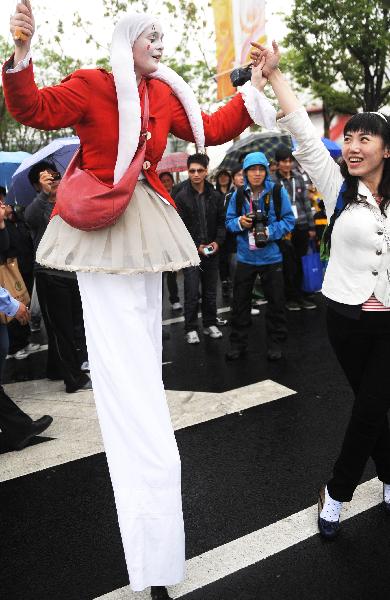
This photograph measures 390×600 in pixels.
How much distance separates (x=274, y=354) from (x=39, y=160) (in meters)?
2.92

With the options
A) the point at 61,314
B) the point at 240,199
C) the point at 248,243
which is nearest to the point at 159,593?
the point at 61,314

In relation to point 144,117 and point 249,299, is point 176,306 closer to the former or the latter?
point 249,299

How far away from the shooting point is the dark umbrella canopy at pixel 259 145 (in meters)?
9.18

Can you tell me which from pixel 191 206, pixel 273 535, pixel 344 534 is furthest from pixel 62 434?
pixel 191 206

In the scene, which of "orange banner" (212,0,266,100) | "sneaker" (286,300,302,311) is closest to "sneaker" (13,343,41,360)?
"sneaker" (286,300,302,311)

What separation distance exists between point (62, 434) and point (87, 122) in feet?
8.27

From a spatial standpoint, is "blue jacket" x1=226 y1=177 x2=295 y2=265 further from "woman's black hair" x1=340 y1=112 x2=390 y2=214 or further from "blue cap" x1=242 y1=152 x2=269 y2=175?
"woman's black hair" x1=340 y1=112 x2=390 y2=214

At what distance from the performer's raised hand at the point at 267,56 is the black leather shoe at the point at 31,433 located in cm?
270

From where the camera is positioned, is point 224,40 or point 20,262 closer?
point 20,262

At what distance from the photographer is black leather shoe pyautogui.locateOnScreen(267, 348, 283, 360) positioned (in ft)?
17.6

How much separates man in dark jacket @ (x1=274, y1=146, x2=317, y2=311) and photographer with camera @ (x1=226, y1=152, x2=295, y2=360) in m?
1.82

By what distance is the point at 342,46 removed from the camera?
17.6m

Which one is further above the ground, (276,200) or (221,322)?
(276,200)

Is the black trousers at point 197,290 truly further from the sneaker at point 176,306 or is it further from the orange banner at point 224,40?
the orange banner at point 224,40
